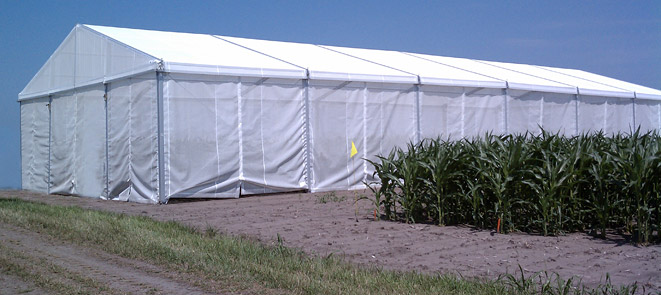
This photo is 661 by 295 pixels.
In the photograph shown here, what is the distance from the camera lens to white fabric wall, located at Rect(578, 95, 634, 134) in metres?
21.5

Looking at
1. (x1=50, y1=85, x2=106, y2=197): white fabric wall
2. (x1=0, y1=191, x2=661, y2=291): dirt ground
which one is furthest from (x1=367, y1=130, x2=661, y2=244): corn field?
(x1=50, y1=85, x2=106, y2=197): white fabric wall

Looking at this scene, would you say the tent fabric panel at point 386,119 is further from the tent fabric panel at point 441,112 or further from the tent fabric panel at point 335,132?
the tent fabric panel at point 441,112

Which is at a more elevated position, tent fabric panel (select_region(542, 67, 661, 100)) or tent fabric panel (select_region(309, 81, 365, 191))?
tent fabric panel (select_region(542, 67, 661, 100))

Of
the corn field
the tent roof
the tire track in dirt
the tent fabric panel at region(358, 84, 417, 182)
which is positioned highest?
the tent roof

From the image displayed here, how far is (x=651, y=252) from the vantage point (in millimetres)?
7391

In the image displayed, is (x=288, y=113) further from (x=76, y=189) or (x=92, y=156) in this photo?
(x=76, y=189)

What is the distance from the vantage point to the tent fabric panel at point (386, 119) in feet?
54.9

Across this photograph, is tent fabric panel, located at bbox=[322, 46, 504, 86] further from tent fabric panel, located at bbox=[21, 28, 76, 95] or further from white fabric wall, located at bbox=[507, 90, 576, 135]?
tent fabric panel, located at bbox=[21, 28, 76, 95]

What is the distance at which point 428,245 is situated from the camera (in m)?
8.16

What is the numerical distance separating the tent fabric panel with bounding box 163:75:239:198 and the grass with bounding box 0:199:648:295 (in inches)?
135

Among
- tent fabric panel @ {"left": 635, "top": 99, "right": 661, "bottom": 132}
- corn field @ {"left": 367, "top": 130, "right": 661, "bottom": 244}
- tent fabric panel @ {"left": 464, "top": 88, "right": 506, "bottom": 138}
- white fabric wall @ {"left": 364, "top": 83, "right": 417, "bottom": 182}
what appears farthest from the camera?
tent fabric panel @ {"left": 635, "top": 99, "right": 661, "bottom": 132}

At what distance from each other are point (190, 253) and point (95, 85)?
9.84 m

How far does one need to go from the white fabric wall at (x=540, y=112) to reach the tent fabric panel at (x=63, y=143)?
12507 millimetres

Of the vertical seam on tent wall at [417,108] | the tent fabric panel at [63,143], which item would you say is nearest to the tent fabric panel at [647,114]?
the vertical seam on tent wall at [417,108]
